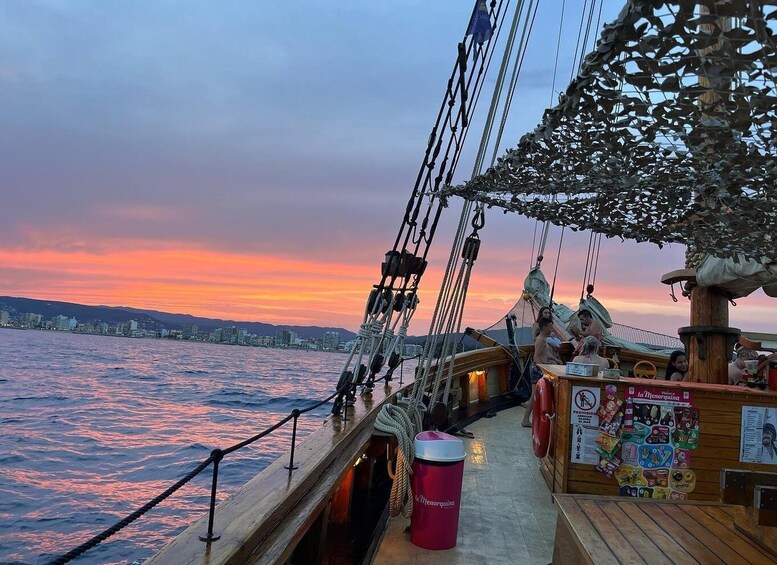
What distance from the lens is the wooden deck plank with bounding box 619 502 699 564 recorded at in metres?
2.44

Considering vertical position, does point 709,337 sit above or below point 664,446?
above

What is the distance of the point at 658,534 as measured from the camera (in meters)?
2.67

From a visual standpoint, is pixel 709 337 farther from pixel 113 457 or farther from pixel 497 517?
pixel 113 457

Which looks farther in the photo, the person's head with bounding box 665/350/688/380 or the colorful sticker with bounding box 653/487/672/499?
the person's head with bounding box 665/350/688/380

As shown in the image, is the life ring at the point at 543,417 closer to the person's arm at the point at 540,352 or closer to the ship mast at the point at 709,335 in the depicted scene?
the ship mast at the point at 709,335

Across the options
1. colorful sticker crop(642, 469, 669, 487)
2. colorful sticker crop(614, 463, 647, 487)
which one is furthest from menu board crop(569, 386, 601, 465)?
colorful sticker crop(642, 469, 669, 487)

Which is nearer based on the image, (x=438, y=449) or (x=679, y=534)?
(x=679, y=534)

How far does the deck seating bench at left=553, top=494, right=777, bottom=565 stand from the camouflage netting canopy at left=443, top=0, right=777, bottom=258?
1457 millimetres

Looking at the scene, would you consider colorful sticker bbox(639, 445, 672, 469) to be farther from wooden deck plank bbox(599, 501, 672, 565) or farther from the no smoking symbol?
wooden deck plank bbox(599, 501, 672, 565)

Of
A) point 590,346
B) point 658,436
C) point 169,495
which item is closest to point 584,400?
point 658,436

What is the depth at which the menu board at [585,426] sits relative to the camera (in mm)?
4133

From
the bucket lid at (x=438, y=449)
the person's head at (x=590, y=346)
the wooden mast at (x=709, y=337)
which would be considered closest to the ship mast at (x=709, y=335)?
the wooden mast at (x=709, y=337)

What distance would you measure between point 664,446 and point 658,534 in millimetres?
1586

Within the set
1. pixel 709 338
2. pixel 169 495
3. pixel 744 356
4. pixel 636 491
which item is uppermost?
pixel 709 338
